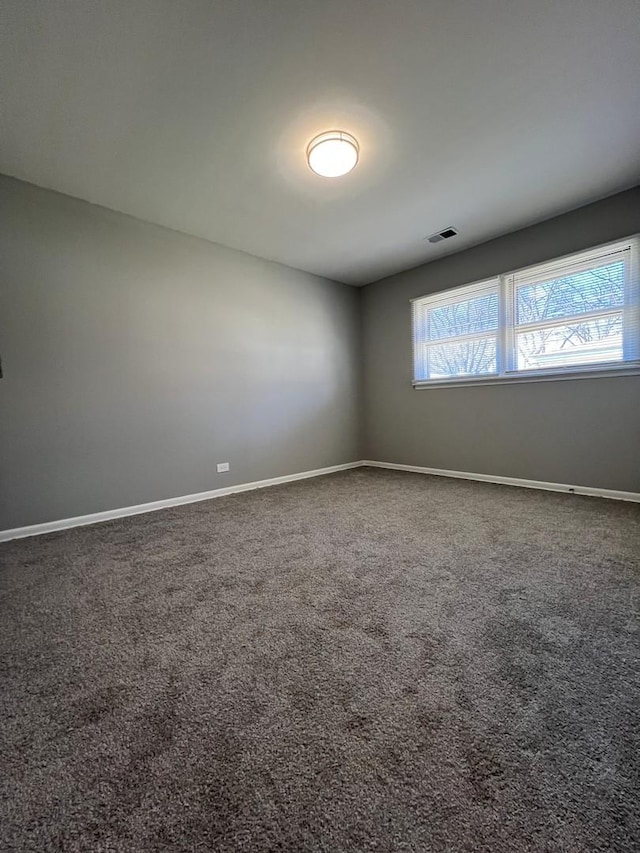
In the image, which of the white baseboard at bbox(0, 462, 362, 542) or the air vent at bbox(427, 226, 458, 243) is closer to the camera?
the white baseboard at bbox(0, 462, 362, 542)

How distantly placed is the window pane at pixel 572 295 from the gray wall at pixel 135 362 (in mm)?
2450

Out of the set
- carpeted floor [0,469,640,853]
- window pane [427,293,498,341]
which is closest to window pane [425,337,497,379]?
window pane [427,293,498,341]

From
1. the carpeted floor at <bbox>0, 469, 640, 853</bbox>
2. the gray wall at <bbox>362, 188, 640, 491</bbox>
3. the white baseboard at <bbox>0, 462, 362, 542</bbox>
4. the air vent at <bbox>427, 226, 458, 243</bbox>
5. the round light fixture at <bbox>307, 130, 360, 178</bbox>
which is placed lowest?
the carpeted floor at <bbox>0, 469, 640, 853</bbox>

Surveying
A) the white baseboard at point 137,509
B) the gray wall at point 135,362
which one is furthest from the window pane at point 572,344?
the white baseboard at point 137,509

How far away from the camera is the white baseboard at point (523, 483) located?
310 centimetres

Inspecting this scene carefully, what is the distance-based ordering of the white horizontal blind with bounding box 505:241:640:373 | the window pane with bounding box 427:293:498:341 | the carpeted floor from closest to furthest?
1. the carpeted floor
2. the white horizontal blind with bounding box 505:241:640:373
3. the window pane with bounding box 427:293:498:341

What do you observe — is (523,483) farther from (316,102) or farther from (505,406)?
(316,102)

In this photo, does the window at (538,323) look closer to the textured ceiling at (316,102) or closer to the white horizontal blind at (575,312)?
the white horizontal blind at (575,312)

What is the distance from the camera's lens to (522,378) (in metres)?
3.63

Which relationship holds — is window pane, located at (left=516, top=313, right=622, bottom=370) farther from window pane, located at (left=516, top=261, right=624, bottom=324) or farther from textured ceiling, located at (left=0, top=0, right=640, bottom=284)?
textured ceiling, located at (left=0, top=0, right=640, bottom=284)

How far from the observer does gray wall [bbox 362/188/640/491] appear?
10.1ft

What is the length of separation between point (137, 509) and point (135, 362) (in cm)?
135

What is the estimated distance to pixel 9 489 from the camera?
2584mm

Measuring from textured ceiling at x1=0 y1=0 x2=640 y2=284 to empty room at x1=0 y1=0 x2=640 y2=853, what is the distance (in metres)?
0.02
